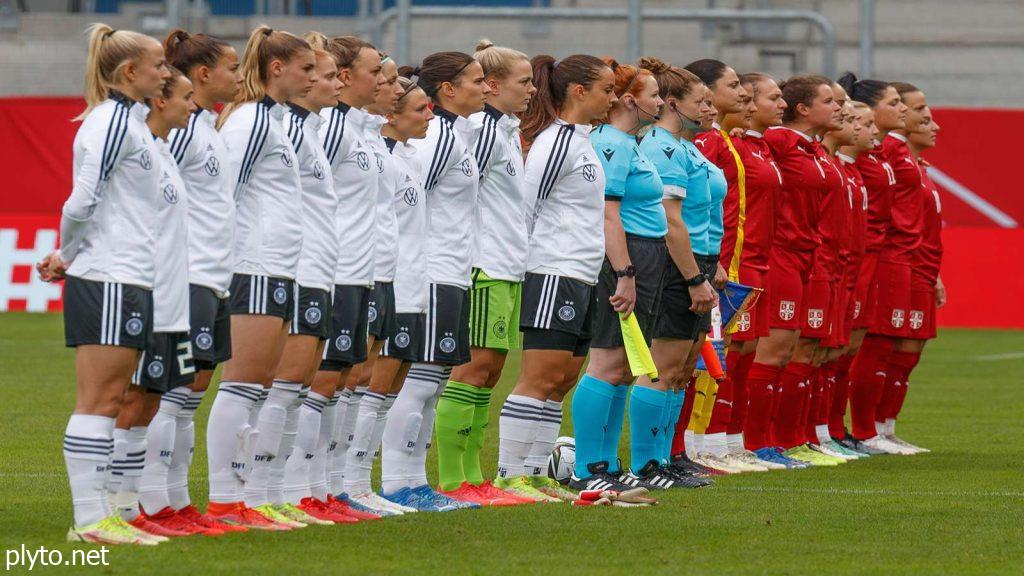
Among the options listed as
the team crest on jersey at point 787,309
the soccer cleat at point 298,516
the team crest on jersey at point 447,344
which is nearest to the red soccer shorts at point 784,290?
the team crest on jersey at point 787,309

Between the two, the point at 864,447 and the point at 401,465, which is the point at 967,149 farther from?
the point at 401,465

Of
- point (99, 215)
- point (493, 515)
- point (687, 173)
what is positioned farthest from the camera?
point (687, 173)

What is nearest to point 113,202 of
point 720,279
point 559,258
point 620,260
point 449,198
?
point 449,198

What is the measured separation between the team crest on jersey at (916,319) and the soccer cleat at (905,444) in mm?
748

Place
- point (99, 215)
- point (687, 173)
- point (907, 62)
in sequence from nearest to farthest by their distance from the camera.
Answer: point (99, 215) < point (687, 173) < point (907, 62)

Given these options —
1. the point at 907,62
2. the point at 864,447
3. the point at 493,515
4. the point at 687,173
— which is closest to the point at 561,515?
the point at 493,515

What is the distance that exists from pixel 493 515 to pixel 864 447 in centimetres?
444

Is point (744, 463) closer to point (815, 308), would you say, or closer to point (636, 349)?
point (815, 308)

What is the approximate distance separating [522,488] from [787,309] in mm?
2746

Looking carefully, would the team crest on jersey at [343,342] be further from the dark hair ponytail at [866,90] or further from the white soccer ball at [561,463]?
the dark hair ponytail at [866,90]

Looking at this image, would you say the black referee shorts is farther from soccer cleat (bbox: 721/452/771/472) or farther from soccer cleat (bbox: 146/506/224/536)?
soccer cleat (bbox: 146/506/224/536)

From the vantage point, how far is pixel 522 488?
8438mm

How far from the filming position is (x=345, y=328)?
288 inches

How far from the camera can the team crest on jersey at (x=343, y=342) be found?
7.32 metres
